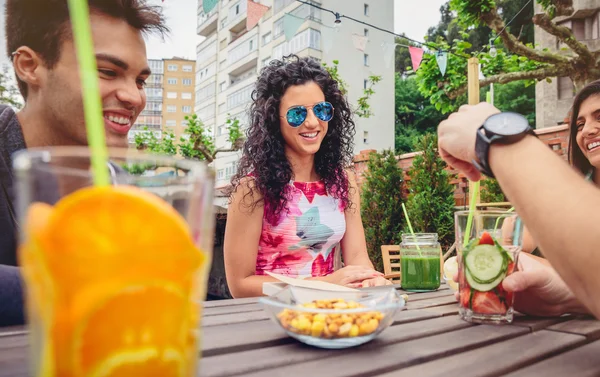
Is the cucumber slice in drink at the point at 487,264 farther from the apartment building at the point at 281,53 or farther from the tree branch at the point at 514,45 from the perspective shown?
the apartment building at the point at 281,53

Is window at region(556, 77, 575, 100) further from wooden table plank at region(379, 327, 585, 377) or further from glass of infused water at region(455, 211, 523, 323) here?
wooden table plank at region(379, 327, 585, 377)

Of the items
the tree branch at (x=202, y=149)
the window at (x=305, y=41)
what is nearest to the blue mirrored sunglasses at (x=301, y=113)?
the tree branch at (x=202, y=149)

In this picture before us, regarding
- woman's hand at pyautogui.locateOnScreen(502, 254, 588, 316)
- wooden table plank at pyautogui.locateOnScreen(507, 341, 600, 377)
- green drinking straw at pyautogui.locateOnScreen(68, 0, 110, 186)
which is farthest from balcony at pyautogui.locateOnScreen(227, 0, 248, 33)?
green drinking straw at pyautogui.locateOnScreen(68, 0, 110, 186)

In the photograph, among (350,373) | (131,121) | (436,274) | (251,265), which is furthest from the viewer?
(251,265)

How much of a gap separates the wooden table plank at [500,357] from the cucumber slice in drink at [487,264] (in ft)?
0.52

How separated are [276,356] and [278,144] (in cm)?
168

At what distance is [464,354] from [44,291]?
0.71 metres

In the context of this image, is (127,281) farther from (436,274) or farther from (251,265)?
(251,265)

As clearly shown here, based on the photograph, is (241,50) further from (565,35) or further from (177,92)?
(177,92)

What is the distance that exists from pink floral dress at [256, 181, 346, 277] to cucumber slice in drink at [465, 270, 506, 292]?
1169 mm

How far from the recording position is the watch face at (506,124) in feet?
2.76

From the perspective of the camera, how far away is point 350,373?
27.4 inches

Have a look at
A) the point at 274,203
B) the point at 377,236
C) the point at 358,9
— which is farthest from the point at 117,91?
the point at 358,9

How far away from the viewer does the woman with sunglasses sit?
6.99 ft
